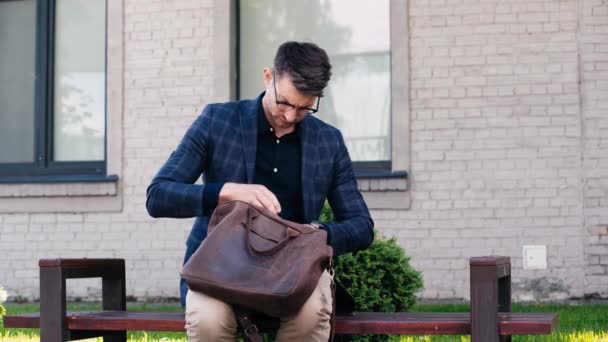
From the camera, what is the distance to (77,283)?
10.3 meters

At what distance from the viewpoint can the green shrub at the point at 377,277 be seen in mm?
5086

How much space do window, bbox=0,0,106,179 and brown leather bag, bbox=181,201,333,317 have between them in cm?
688

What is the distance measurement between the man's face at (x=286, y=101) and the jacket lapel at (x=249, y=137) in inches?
4.1

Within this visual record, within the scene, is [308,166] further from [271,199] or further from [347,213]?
[271,199]

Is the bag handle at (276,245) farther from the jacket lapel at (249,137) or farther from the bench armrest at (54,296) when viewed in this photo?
the bench armrest at (54,296)

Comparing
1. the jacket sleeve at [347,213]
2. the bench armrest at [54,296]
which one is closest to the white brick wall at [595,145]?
the jacket sleeve at [347,213]

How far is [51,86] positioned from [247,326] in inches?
293

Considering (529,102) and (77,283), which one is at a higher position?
(529,102)

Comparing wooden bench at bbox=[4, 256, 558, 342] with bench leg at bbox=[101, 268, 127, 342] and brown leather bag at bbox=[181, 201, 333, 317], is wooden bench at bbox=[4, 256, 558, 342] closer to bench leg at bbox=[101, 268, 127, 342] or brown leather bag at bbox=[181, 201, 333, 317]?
bench leg at bbox=[101, 268, 127, 342]

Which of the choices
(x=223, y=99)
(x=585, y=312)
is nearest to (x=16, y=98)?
(x=223, y=99)

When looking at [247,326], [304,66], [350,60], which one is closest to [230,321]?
[247,326]

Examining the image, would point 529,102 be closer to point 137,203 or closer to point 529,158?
point 529,158

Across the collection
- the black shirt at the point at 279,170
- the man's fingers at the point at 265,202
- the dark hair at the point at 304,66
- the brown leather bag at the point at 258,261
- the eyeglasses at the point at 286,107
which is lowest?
the brown leather bag at the point at 258,261

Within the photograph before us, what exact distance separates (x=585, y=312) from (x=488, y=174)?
Result: 1605mm
